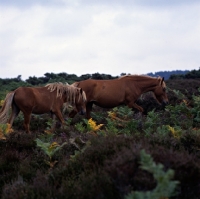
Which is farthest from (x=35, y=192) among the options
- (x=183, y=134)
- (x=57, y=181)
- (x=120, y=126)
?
(x=120, y=126)

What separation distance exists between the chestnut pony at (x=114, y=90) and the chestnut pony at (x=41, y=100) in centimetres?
81

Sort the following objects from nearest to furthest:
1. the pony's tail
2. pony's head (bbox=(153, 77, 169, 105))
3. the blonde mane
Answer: the pony's tail → the blonde mane → pony's head (bbox=(153, 77, 169, 105))

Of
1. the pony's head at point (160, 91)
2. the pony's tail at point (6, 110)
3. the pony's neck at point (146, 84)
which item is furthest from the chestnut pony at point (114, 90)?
the pony's tail at point (6, 110)

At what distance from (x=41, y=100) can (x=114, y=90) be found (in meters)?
3.27

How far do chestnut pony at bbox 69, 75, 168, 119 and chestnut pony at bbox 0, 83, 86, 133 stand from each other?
81 cm

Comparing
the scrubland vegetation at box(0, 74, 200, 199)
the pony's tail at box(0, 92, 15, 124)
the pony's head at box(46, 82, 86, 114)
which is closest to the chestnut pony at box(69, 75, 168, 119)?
the pony's head at box(46, 82, 86, 114)

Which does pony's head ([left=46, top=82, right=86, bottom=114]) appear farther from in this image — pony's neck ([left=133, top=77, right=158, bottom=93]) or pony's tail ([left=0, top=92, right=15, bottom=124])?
pony's neck ([left=133, top=77, right=158, bottom=93])

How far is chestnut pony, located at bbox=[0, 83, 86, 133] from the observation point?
37.1 ft

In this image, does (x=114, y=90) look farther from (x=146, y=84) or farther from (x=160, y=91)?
(x=160, y=91)

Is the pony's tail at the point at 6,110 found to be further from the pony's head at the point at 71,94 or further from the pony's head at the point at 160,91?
the pony's head at the point at 160,91

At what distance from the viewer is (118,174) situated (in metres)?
4.50

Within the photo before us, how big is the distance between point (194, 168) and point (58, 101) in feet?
26.4

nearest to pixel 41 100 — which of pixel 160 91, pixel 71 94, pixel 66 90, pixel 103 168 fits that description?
pixel 66 90

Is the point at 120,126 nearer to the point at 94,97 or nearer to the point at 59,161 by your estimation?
the point at 59,161
